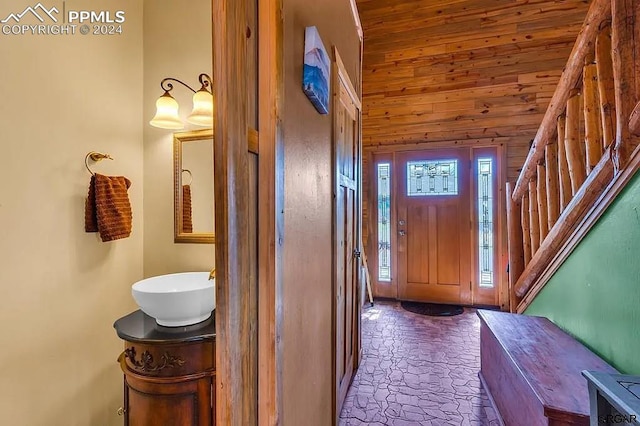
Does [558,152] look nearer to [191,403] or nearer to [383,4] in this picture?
[191,403]

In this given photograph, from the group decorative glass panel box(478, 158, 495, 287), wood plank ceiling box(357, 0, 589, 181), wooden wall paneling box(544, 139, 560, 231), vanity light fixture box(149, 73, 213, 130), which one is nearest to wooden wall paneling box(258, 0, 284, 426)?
vanity light fixture box(149, 73, 213, 130)

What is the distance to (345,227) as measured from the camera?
2.09 m

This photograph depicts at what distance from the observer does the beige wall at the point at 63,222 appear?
4.46 feet

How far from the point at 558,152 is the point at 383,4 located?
8.31ft

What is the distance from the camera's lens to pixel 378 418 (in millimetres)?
1893

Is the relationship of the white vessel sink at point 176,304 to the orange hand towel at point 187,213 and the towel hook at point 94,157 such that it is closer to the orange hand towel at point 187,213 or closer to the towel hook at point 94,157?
the orange hand towel at point 187,213

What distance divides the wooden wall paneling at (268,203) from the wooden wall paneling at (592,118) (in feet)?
5.24

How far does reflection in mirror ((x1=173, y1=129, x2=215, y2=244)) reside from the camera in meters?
1.83

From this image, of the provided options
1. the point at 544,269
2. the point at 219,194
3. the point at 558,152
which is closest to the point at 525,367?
the point at 544,269

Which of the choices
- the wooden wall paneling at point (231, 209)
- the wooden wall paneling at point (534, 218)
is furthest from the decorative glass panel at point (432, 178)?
the wooden wall paneling at point (231, 209)

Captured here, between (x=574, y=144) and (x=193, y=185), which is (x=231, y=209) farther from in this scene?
(x=574, y=144)

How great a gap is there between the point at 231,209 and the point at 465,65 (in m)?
3.72

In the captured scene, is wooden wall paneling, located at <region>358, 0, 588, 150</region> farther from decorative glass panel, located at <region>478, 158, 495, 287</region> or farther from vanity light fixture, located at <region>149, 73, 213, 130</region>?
vanity light fixture, located at <region>149, 73, 213, 130</region>

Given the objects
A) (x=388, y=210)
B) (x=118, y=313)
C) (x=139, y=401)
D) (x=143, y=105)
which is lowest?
(x=139, y=401)
